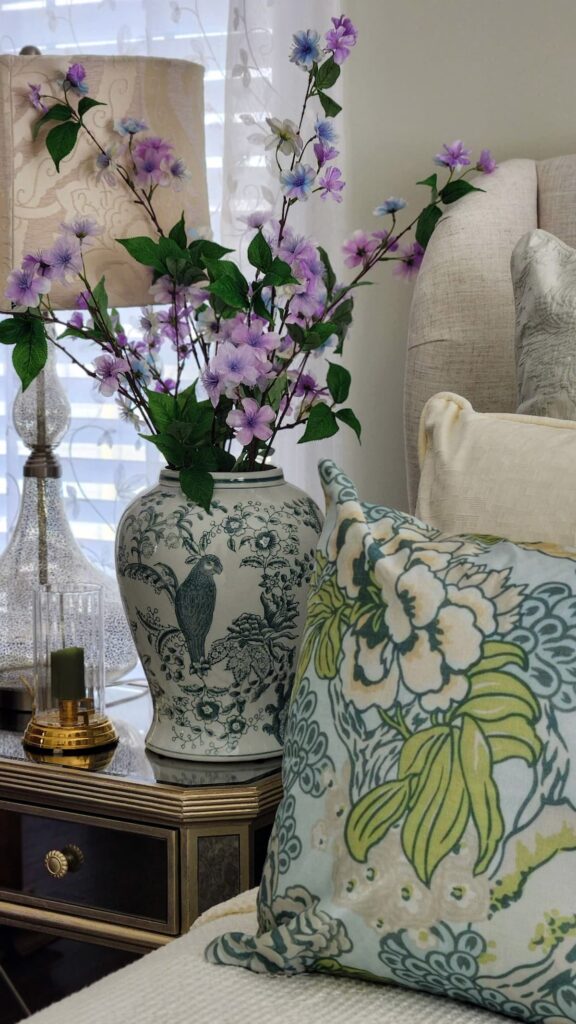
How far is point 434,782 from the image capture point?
660 mm

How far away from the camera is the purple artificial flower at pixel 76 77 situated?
1309 mm

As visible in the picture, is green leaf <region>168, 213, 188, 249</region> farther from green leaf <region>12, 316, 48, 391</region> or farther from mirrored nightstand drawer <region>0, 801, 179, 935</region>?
mirrored nightstand drawer <region>0, 801, 179, 935</region>

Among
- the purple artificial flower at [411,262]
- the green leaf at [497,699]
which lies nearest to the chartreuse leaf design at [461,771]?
the green leaf at [497,699]

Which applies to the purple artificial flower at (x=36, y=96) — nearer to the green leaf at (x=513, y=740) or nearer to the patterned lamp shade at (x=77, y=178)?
the patterned lamp shade at (x=77, y=178)

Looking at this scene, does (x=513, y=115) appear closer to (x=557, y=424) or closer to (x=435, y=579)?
(x=557, y=424)

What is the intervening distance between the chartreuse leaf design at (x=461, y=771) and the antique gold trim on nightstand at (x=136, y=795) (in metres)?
0.44

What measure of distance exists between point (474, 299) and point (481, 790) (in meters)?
0.79

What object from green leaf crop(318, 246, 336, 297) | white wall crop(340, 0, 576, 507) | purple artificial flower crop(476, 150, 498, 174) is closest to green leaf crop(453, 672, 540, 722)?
green leaf crop(318, 246, 336, 297)

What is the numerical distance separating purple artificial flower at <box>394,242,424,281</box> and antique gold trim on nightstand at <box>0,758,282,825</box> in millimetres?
587

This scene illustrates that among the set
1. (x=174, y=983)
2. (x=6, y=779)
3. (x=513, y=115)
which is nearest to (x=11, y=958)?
(x=6, y=779)

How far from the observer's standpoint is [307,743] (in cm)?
73

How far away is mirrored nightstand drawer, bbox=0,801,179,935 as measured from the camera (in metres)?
1.12

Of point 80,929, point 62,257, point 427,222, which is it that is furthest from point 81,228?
point 80,929

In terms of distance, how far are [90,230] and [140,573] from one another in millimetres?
354
